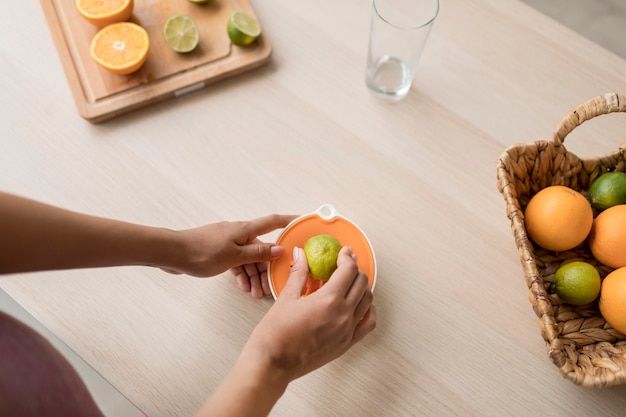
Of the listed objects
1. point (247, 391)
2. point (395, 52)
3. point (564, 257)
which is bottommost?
point (564, 257)

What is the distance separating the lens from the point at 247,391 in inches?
25.0

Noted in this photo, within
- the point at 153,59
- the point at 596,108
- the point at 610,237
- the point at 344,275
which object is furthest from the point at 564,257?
the point at 153,59

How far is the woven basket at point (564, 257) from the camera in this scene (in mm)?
696

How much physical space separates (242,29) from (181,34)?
4.6 inches

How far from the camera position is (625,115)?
3.15ft

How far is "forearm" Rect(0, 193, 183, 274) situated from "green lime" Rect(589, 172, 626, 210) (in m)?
0.66

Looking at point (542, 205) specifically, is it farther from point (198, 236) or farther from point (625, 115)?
point (198, 236)

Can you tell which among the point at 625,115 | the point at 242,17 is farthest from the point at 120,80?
the point at 625,115

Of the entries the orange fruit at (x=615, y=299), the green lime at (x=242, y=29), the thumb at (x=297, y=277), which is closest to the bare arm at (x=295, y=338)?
the thumb at (x=297, y=277)

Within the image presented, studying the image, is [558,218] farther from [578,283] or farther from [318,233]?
[318,233]

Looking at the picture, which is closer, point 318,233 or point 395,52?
point 318,233

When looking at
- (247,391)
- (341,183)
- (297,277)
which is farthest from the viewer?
(341,183)

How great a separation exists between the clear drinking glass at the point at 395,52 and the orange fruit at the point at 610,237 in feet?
1.32

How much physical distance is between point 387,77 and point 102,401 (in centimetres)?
73
